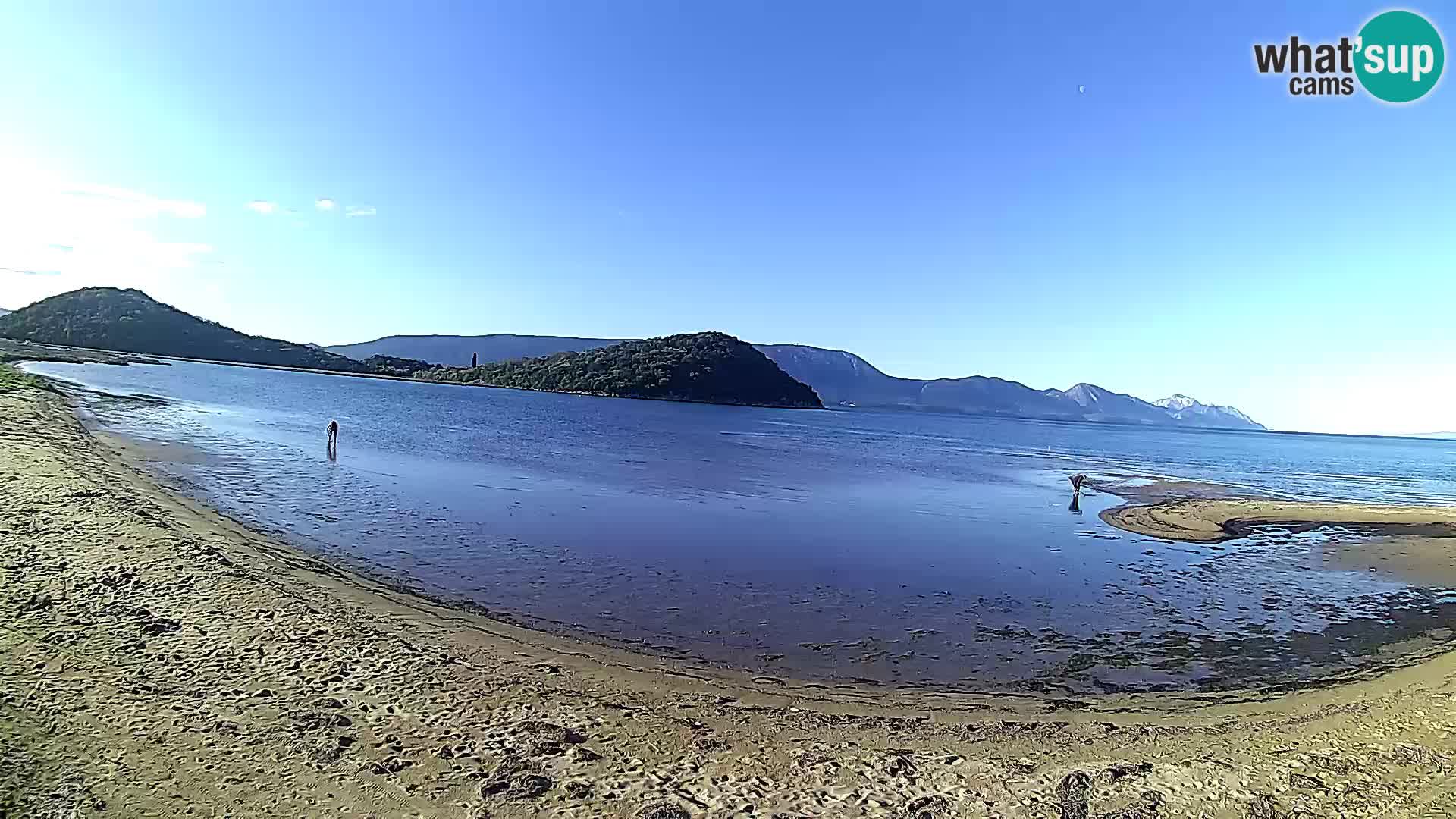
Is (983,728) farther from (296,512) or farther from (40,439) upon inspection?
(40,439)

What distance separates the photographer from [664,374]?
553 feet

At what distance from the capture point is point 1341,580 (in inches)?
696

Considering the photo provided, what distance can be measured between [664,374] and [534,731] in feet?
533

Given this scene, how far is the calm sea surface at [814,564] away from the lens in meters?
11.1

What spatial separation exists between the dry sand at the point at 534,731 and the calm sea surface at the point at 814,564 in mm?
1399

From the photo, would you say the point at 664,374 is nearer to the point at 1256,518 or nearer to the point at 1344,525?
the point at 1256,518

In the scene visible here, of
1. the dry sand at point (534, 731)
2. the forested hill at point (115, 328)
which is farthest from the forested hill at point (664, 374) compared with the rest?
the dry sand at point (534, 731)

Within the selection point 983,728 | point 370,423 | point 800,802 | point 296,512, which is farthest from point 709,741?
point 370,423

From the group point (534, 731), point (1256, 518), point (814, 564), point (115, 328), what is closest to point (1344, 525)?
point (1256, 518)

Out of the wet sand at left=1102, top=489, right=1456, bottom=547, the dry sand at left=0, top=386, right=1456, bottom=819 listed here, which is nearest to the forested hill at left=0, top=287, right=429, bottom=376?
the dry sand at left=0, top=386, right=1456, bottom=819

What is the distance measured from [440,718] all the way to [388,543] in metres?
9.31

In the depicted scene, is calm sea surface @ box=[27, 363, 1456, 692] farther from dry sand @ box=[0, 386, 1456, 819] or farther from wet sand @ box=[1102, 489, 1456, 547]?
wet sand @ box=[1102, 489, 1456, 547]

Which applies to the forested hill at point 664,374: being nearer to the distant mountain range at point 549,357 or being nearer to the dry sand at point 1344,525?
the distant mountain range at point 549,357

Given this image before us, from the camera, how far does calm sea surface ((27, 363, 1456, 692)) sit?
11102 mm
